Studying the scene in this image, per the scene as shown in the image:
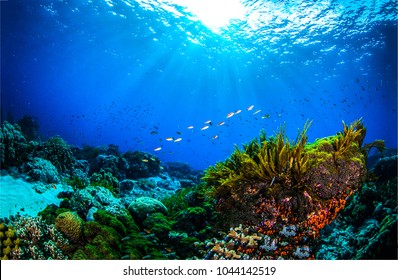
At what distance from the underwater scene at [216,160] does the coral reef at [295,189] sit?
2 cm

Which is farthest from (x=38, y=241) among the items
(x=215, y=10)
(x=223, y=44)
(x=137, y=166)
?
(x=223, y=44)

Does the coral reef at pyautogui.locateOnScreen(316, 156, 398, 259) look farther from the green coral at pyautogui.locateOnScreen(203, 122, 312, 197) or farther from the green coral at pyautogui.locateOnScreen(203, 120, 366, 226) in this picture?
the green coral at pyautogui.locateOnScreen(203, 122, 312, 197)

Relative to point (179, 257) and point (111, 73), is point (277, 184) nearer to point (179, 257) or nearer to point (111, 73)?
point (179, 257)

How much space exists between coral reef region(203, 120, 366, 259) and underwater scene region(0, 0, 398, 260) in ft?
0.08

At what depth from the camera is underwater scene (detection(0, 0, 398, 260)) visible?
16.2ft

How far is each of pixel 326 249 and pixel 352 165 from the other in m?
1.93

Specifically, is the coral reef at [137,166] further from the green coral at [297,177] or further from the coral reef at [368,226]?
the coral reef at [368,226]

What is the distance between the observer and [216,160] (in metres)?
11.2

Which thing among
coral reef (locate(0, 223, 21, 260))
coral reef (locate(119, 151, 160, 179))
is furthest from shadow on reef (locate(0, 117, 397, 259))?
coral reef (locate(119, 151, 160, 179))

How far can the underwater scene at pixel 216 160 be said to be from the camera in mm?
4930

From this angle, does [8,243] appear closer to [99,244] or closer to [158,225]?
[99,244]

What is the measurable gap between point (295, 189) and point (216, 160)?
5.93 metres
